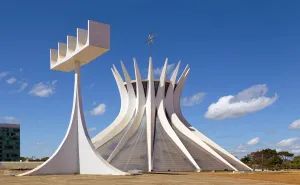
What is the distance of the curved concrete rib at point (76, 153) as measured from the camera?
83.7ft

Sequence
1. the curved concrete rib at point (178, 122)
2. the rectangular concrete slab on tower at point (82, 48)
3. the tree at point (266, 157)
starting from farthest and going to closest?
1. the tree at point (266, 157)
2. the curved concrete rib at point (178, 122)
3. the rectangular concrete slab on tower at point (82, 48)

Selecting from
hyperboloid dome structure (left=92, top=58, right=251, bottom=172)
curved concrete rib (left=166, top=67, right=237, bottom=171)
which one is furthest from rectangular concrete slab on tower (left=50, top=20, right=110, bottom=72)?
curved concrete rib (left=166, top=67, right=237, bottom=171)

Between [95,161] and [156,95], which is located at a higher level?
[156,95]

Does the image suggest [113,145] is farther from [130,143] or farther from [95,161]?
[95,161]

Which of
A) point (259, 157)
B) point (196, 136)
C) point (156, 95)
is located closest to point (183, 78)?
point (156, 95)

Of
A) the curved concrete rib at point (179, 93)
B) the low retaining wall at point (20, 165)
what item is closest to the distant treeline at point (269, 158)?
the curved concrete rib at point (179, 93)

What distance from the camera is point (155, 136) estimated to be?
4594 centimetres

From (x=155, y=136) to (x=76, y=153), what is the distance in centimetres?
2007

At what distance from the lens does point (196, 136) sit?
4644 cm

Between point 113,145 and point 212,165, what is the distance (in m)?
11.1

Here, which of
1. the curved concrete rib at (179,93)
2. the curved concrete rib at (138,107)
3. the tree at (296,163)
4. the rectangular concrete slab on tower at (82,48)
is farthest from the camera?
the tree at (296,163)

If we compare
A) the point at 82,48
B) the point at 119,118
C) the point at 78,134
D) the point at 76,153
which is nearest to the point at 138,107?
the point at 119,118

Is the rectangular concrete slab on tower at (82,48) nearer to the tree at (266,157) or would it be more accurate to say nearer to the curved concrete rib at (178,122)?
the curved concrete rib at (178,122)

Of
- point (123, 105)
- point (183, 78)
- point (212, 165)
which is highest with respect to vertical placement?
point (183, 78)
